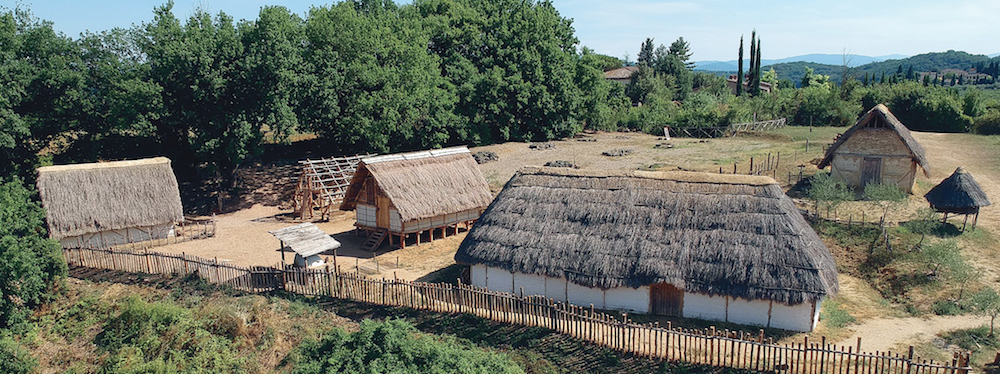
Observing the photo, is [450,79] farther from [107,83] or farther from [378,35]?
[107,83]

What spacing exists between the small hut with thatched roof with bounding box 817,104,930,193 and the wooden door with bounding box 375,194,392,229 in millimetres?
19640

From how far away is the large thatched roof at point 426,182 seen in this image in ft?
76.4

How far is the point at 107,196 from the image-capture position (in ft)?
79.8

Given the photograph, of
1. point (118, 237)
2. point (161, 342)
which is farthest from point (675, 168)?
point (118, 237)

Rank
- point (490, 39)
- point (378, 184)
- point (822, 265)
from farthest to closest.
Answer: point (490, 39), point (378, 184), point (822, 265)

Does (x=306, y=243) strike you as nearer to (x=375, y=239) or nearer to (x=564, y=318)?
(x=375, y=239)

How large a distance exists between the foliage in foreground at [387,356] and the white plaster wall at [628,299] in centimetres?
405

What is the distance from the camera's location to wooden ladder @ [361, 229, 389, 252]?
23.5 metres

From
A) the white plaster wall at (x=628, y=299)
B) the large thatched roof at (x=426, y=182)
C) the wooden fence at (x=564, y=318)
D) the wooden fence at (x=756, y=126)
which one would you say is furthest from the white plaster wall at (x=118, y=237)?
the wooden fence at (x=756, y=126)

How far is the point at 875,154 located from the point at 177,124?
31969 mm

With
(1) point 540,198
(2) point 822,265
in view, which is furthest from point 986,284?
(1) point 540,198

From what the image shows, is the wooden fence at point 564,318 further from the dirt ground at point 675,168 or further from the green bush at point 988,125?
the green bush at point 988,125

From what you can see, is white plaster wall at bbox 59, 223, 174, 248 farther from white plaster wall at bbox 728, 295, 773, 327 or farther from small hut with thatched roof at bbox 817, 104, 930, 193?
small hut with thatched roof at bbox 817, 104, 930, 193

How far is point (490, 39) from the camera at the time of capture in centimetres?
4653
